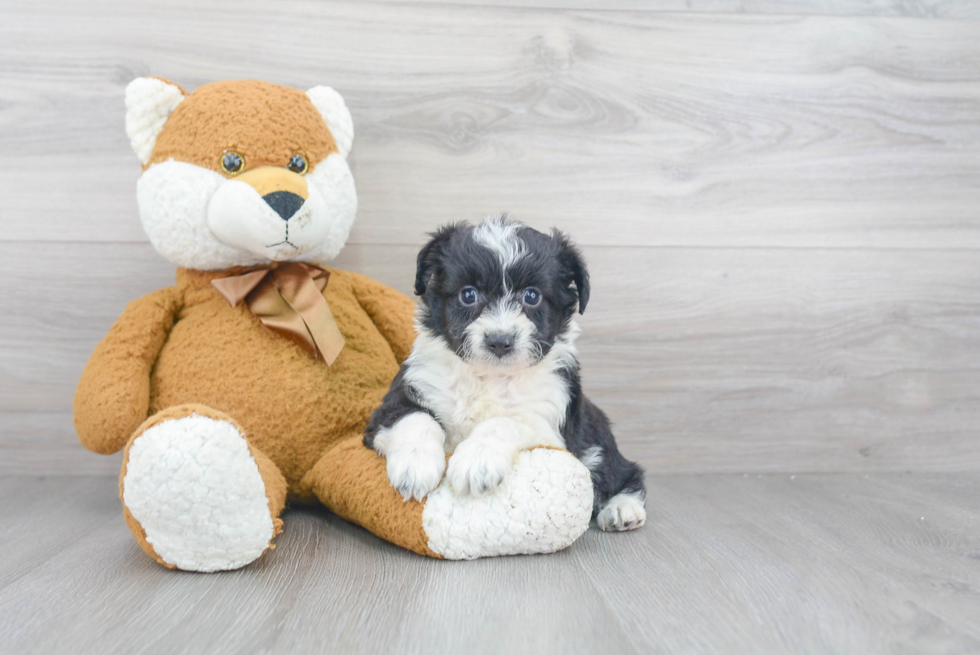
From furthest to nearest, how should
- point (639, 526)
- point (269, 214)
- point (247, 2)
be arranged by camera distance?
1. point (247, 2)
2. point (639, 526)
3. point (269, 214)

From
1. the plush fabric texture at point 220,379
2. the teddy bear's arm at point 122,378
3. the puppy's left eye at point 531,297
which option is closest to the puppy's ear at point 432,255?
the puppy's left eye at point 531,297

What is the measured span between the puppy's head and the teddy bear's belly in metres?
0.34

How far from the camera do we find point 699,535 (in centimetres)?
181

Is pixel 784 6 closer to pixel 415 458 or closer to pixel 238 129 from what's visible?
pixel 238 129

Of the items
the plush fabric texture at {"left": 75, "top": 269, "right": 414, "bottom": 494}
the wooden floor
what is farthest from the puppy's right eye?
the wooden floor

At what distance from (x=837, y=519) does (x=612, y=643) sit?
110cm

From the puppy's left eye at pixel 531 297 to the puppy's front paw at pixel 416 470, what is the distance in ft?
1.32

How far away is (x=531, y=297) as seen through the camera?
5.50 ft

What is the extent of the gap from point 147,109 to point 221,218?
0.38 metres

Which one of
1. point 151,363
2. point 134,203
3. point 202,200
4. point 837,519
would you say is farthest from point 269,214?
point 837,519

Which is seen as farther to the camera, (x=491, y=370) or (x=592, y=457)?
(x=592, y=457)

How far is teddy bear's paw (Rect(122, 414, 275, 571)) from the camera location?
135cm

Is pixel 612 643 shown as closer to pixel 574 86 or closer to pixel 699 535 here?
pixel 699 535

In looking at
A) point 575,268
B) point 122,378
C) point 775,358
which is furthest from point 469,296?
point 775,358
